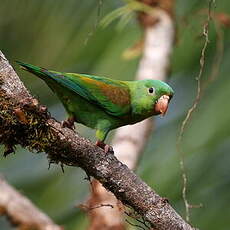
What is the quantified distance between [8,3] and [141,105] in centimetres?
239

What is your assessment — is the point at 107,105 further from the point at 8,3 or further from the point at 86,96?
the point at 8,3

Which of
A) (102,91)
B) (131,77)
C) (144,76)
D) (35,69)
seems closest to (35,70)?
(35,69)

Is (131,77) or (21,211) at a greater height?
(131,77)

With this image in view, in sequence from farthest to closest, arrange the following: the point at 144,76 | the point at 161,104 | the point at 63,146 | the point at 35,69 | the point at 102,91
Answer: the point at 144,76 < the point at 161,104 < the point at 102,91 < the point at 35,69 < the point at 63,146

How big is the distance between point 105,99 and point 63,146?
0.91 metres

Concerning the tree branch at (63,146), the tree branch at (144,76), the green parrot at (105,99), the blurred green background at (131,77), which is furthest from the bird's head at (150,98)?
the blurred green background at (131,77)

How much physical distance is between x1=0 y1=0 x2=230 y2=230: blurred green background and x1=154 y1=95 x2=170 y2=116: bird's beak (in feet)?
7.07

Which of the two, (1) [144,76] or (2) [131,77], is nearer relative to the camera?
(1) [144,76]

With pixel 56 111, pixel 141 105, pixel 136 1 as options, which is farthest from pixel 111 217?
pixel 56 111

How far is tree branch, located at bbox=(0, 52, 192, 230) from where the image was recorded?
9.66 ft

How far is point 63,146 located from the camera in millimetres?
3033

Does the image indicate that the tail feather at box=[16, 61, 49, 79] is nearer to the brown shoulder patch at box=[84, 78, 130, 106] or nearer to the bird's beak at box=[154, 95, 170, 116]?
the brown shoulder patch at box=[84, 78, 130, 106]

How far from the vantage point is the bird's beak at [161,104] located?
4020 millimetres

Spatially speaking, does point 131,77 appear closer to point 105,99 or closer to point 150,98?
point 150,98
